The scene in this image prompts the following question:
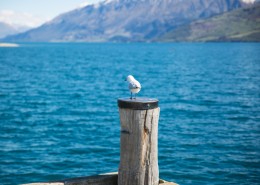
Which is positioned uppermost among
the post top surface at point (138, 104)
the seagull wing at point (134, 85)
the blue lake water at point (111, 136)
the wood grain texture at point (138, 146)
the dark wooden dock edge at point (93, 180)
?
the seagull wing at point (134, 85)

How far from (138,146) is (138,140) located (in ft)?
0.33

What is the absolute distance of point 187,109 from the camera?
3938 centimetres

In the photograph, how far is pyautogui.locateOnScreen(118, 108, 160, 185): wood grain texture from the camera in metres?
6.42

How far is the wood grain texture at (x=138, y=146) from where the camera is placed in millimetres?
6421

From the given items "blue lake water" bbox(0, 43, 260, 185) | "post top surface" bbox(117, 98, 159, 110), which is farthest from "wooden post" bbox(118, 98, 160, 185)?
"blue lake water" bbox(0, 43, 260, 185)

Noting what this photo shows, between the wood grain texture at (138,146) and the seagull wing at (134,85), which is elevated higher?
the seagull wing at (134,85)

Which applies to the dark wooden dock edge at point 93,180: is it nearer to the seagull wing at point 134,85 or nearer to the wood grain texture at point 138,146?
the wood grain texture at point 138,146

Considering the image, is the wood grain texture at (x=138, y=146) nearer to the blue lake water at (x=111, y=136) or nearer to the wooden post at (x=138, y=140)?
the wooden post at (x=138, y=140)

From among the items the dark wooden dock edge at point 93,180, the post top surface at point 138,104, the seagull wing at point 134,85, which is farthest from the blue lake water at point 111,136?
the post top surface at point 138,104

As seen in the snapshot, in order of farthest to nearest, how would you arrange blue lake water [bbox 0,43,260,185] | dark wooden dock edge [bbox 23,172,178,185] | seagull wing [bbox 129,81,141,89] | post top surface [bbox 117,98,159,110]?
blue lake water [bbox 0,43,260,185], seagull wing [bbox 129,81,141,89], dark wooden dock edge [bbox 23,172,178,185], post top surface [bbox 117,98,159,110]

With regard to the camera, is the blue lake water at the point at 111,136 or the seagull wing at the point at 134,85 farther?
the blue lake water at the point at 111,136

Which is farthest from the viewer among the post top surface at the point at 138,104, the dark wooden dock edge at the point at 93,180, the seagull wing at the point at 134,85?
the seagull wing at the point at 134,85

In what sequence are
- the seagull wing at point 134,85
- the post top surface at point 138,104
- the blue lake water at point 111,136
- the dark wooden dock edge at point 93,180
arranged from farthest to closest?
1. the blue lake water at point 111,136
2. the seagull wing at point 134,85
3. the dark wooden dock edge at point 93,180
4. the post top surface at point 138,104

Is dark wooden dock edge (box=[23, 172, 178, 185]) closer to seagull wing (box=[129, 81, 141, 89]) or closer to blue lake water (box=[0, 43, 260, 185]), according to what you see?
seagull wing (box=[129, 81, 141, 89])
